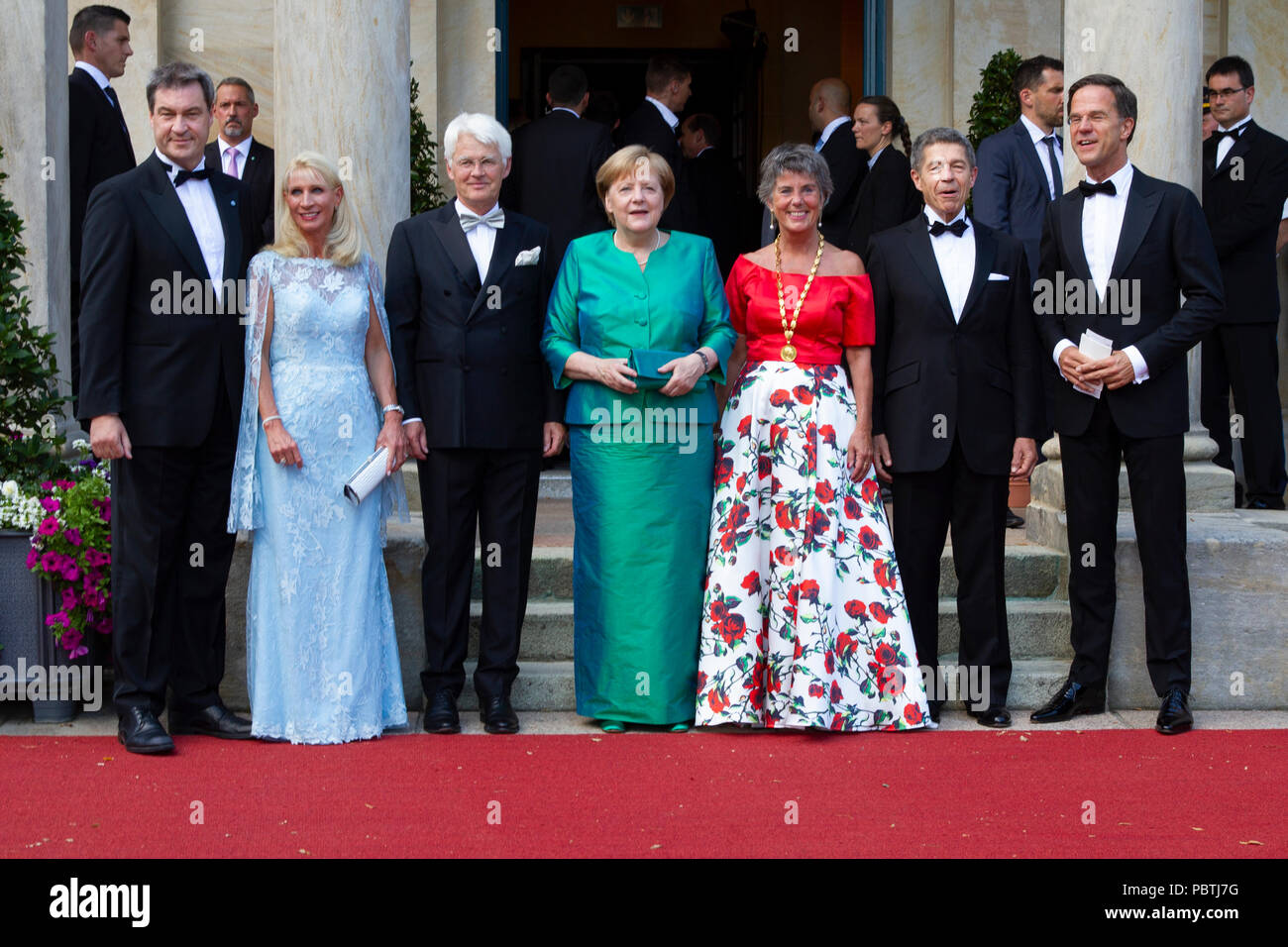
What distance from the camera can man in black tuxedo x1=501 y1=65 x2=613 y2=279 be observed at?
8.20 m

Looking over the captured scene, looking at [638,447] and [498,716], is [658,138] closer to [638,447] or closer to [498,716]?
[638,447]

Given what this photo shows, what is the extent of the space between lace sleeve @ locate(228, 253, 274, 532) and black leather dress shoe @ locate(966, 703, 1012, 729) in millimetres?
2726

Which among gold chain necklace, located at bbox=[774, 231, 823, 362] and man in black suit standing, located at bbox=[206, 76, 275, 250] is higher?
man in black suit standing, located at bbox=[206, 76, 275, 250]

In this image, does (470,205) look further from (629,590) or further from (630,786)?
(630,786)

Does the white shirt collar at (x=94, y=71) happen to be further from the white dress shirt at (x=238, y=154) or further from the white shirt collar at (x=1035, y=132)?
the white shirt collar at (x=1035, y=132)

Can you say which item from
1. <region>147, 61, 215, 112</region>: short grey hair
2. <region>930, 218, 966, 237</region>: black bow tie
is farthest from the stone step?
<region>147, 61, 215, 112</region>: short grey hair

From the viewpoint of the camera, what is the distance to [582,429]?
594 centimetres

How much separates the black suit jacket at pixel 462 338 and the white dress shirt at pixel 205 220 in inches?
23.7

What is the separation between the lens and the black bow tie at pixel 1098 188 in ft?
19.6

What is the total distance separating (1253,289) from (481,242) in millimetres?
4474

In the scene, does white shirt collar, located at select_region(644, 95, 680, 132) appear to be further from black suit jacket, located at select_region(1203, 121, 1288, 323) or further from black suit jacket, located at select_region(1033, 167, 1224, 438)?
black suit jacket, located at select_region(1033, 167, 1224, 438)

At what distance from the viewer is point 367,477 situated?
5.77 metres

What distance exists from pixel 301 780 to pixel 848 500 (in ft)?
7.17

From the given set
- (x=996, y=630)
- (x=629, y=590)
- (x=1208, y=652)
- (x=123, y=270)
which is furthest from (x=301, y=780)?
(x=1208, y=652)
